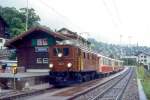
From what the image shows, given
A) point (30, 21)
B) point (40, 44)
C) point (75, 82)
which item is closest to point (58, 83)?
point (75, 82)

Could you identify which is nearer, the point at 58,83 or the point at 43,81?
the point at 58,83

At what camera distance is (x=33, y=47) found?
140ft

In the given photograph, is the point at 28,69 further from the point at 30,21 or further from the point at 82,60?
the point at 30,21

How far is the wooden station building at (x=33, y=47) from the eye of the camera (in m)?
42.1

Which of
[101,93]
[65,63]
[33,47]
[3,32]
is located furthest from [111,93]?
[3,32]

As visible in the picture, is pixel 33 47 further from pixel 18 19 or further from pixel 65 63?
pixel 18 19

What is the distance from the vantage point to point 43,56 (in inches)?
1695

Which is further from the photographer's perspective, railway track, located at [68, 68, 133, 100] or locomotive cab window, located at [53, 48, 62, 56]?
locomotive cab window, located at [53, 48, 62, 56]

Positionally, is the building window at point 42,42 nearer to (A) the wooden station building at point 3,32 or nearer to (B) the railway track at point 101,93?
(B) the railway track at point 101,93

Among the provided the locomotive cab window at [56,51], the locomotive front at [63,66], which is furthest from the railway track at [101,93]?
the locomotive cab window at [56,51]

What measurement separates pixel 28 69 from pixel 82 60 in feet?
43.1

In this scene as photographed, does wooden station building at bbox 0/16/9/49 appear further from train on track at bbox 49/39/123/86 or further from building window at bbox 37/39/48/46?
train on track at bbox 49/39/123/86

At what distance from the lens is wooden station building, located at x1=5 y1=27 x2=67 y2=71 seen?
42.1m

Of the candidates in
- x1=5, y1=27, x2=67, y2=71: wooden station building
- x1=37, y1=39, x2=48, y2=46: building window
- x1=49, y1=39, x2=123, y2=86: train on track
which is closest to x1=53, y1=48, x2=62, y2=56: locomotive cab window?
x1=49, y1=39, x2=123, y2=86: train on track
